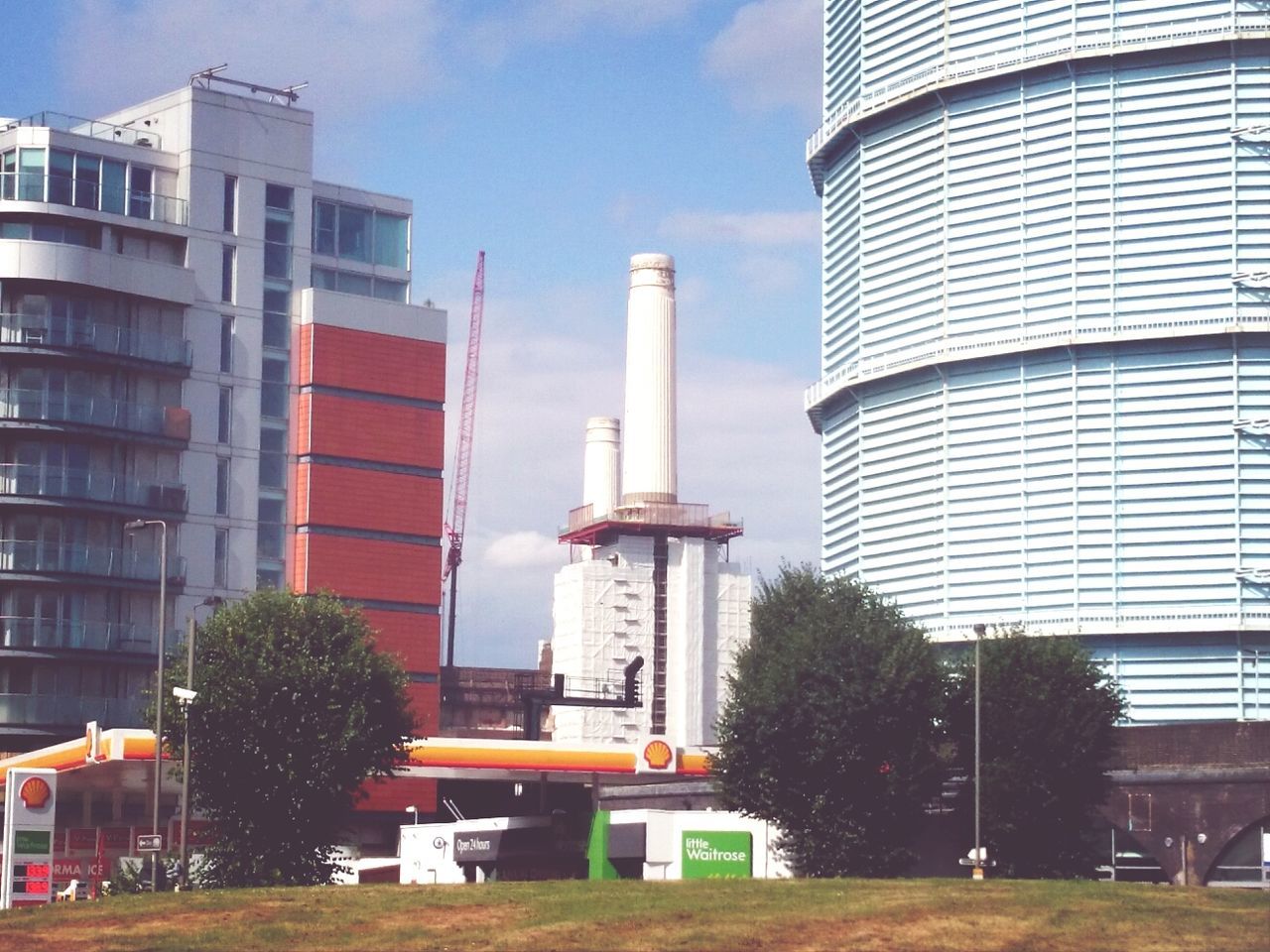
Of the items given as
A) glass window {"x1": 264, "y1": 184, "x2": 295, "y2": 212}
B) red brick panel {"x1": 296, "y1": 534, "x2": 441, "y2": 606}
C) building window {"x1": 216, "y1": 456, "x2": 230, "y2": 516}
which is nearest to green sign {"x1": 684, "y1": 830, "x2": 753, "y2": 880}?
red brick panel {"x1": 296, "y1": 534, "x2": 441, "y2": 606}

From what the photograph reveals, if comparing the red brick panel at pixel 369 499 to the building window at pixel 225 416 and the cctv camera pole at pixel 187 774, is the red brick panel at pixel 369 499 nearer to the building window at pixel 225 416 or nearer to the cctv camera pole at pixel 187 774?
the building window at pixel 225 416

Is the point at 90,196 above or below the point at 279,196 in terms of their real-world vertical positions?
below

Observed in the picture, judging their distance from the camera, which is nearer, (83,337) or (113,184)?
(83,337)

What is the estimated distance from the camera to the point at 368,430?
99312 mm

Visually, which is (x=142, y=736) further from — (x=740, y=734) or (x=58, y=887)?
(x=740, y=734)

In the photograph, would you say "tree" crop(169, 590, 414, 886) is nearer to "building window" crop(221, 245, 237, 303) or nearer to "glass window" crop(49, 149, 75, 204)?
"glass window" crop(49, 149, 75, 204)

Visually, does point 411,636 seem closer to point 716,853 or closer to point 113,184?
point 113,184

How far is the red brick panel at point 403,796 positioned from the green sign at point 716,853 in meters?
34.8

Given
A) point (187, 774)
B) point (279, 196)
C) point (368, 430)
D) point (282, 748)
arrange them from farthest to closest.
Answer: point (368, 430), point (279, 196), point (282, 748), point (187, 774)

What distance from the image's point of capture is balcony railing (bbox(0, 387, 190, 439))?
8925 centimetres

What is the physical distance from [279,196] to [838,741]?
50.0 m

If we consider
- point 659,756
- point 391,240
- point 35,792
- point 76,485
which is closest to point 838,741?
point 659,756

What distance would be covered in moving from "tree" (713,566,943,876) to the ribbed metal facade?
14.0m

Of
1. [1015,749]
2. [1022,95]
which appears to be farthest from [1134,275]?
[1015,749]
